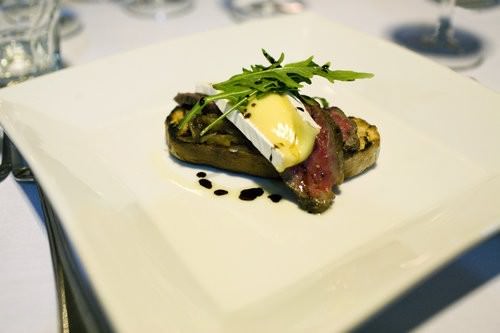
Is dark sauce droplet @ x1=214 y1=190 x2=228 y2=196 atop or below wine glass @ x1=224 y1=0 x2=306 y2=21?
atop

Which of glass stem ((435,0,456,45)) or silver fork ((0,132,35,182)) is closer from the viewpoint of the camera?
silver fork ((0,132,35,182))

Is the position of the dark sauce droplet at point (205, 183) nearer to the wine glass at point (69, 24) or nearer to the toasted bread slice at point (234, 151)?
the toasted bread slice at point (234, 151)

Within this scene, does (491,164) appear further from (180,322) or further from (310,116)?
(180,322)

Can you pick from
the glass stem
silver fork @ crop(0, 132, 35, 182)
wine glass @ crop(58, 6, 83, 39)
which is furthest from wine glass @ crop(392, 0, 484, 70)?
silver fork @ crop(0, 132, 35, 182)

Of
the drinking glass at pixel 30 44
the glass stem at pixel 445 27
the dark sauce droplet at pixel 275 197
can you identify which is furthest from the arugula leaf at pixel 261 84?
the glass stem at pixel 445 27

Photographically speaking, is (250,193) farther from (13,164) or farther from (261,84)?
(13,164)

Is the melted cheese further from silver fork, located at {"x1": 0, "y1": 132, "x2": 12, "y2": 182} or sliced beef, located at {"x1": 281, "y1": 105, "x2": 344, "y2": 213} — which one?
silver fork, located at {"x1": 0, "y1": 132, "x2": 12, "y2": 182}
